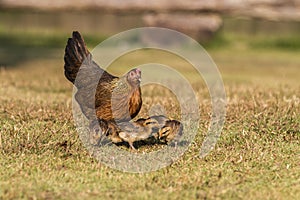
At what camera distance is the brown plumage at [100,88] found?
615 centimetres

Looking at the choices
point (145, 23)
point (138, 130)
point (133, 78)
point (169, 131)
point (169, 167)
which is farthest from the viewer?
point (145, 23)

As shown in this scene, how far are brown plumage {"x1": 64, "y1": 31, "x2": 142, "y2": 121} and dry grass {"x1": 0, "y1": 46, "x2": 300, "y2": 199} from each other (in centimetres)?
36

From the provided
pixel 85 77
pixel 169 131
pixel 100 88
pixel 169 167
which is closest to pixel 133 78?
pixel 100 88

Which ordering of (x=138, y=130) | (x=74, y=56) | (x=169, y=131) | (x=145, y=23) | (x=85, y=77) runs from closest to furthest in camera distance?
(x=138, y=130), (x=169, y=131), (x=85, y=77), (x=74, y=56), (x=145, y=23)

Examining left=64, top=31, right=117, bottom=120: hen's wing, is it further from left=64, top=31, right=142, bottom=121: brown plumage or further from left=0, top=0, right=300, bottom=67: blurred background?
left=0, top=0, right=300, bottom=67: blurred background

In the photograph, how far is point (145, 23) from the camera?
57.8 ft

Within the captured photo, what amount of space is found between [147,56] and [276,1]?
3.40m

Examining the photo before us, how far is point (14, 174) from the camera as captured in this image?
513 centimetres

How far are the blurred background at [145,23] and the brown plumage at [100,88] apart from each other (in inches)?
308

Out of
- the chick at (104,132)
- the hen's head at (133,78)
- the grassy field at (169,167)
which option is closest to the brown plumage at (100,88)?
the hen's head at (133,78)

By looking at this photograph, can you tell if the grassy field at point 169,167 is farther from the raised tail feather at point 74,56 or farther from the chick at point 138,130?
the raised tail feather at point 74,56

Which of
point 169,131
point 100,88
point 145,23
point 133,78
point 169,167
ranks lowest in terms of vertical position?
point 169,167

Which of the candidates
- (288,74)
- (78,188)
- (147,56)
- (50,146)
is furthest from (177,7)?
(78,188)

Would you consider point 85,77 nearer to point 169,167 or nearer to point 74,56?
point 74,56
